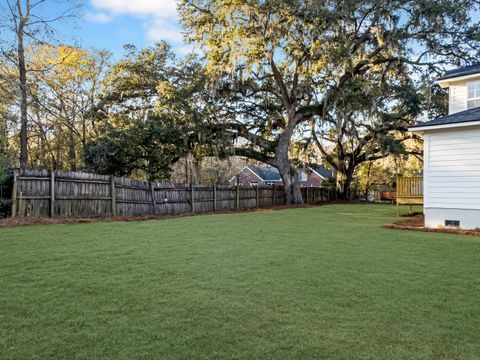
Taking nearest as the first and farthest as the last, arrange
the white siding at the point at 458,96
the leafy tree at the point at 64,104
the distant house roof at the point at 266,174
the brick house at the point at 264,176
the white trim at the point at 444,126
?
1. the white trim at the point at 444,126
2. the white siding at the point at 458,96
3. the leafy tree at the point at 64,104
4. the brick house at the point at 264,176
5. the distant house roof at the point at 266,174

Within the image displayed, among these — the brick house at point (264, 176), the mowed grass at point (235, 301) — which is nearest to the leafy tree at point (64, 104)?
the mowed grass at point (235, 301)

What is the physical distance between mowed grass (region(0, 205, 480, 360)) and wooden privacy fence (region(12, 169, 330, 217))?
3.81 meters

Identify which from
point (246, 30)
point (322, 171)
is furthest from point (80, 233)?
point (322, 171)

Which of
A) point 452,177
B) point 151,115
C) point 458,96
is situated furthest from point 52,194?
point 458,96

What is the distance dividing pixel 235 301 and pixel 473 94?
36.1 ft

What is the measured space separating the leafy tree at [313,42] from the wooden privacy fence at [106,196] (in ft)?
16.2

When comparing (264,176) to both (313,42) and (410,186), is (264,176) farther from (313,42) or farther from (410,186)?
(410,186)

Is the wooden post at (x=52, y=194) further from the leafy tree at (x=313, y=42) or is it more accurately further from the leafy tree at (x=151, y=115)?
the leafy tree at (x=313, y=42)

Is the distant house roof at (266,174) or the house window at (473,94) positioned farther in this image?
the distant house roof at (266,174)

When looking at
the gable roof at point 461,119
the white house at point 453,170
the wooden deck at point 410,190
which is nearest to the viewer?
the gable roof at point 461,119

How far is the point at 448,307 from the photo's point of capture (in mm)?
3439

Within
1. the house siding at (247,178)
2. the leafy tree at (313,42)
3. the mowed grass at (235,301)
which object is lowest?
the mowed grass at (235,301)

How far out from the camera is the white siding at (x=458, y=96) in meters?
11.4

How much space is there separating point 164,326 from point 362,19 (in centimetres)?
1797
